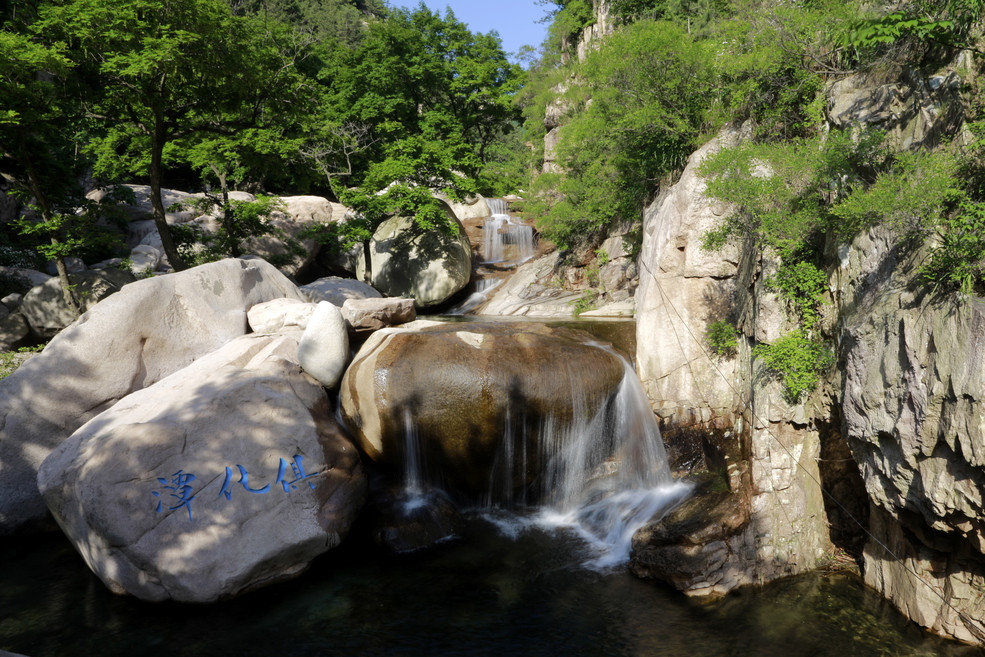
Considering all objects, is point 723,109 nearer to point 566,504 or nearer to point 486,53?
point 566,504

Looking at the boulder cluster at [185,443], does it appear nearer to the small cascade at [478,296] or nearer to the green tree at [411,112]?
the small cascade at [478,296]

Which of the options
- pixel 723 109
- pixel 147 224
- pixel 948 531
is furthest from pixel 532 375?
pixel 147 224

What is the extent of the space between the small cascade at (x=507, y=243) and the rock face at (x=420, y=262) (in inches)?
98.1

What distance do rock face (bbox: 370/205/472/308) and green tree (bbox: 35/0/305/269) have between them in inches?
248

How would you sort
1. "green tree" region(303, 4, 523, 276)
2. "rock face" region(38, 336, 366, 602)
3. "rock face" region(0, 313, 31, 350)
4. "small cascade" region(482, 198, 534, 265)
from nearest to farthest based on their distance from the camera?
1. "rock face" region(38, 336, 366, 602)
2. "rock face" region(0, 313, 31, 350)
3. "green tree" region(303, 4, 523, 276)
4. "small cascade" region(482, 198, 534, 265)

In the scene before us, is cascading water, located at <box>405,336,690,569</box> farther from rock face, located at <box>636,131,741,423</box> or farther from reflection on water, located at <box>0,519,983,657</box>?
reflection on water, located at <box>0,519,983,657</box>

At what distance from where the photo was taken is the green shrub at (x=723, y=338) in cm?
887

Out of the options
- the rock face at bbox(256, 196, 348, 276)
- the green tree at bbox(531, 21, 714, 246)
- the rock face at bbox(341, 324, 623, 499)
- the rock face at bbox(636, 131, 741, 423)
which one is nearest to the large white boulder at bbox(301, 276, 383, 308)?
the rock face at bbox(256, 196, 348, 276)

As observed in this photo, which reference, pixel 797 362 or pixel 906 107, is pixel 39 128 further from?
pixel 906 107

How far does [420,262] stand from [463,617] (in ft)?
45.4

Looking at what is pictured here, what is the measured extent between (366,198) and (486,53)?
356 inches

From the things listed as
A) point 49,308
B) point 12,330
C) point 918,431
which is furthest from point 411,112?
point 918,431

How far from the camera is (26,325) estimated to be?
13.3 meters

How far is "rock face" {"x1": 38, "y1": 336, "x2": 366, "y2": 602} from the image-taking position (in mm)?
6715
